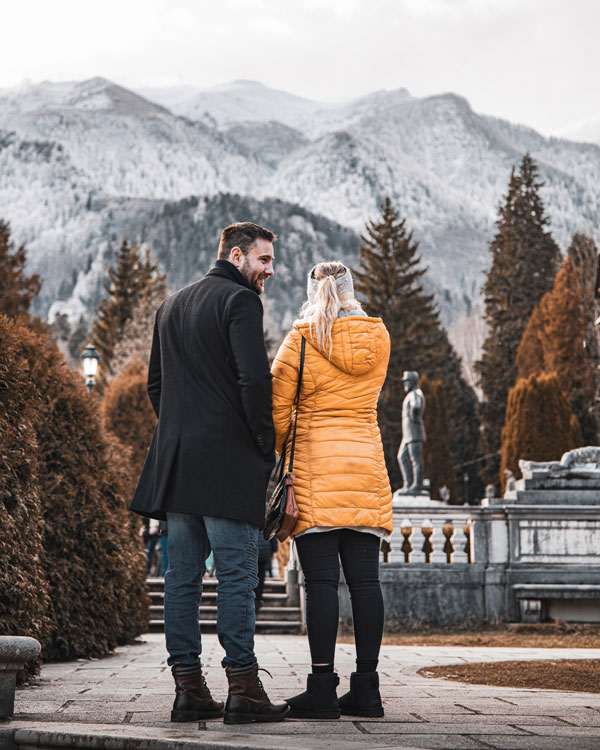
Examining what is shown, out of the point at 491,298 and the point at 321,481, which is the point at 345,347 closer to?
the point at 321,481

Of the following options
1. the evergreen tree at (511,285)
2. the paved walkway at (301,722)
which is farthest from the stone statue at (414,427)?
the evergreen tree at (511,285)

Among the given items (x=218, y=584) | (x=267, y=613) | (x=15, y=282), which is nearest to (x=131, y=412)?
(x=267, y=613)

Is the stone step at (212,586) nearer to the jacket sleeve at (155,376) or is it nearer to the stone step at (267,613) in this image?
the stone step at (267,613)

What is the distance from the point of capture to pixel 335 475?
439 cm

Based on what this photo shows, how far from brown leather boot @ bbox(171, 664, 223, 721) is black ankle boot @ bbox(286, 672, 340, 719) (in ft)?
Answer: 1.05

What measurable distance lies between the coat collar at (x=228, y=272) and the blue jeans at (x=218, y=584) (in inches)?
40.5

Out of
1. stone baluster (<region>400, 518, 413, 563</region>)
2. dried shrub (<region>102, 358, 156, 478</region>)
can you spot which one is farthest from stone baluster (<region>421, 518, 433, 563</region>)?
dried shrub (<region>102, 358, 156, 478</region>)

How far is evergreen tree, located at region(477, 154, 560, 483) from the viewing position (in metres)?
47.8

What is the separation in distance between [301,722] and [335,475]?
101 centimetres

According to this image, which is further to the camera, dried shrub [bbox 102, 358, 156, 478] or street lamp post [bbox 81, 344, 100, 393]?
dried shrub [bbox 102, 358, 156, 478]

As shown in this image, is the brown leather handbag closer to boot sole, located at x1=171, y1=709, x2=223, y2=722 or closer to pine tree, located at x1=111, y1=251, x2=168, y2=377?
boot sole, located at x1=171, y1=709, x2=223, y2=722

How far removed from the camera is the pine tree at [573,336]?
134ft

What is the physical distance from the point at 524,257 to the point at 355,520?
4908 centimetres

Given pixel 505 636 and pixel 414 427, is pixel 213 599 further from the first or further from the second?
pixel 505 636
